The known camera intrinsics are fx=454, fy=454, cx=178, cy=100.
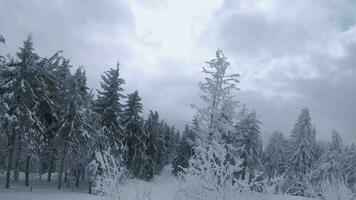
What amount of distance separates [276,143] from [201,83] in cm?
6184

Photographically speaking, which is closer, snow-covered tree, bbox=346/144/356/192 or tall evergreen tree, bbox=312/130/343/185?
tall evergreen tree, bbox=312/130/343/185

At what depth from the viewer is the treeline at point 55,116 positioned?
36.0 m

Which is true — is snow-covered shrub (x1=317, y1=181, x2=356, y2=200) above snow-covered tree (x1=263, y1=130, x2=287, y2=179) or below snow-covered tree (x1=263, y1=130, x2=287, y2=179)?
below

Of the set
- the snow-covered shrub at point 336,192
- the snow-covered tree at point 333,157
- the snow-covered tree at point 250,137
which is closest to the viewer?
the snow-covered shrub at point 336,192

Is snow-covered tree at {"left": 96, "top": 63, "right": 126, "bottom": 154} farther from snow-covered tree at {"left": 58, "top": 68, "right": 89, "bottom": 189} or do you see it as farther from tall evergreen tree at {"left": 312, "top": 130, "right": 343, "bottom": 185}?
tall evergreen tree at {"left": 312, "top": 130, "right": 343, "bottom": 185}

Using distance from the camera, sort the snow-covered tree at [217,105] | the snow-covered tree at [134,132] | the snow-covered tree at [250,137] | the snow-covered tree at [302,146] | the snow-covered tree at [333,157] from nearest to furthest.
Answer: the snow-covered tree at [217,105] → the snow-covered tree at [134,132] → the snow-covered tree at [250,137] → the snow-covered tree at [333,157] → the snow-covered tree at [302,146]

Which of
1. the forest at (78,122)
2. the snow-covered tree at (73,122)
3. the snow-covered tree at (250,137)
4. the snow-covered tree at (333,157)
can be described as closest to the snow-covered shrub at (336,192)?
the forest at (78,122)

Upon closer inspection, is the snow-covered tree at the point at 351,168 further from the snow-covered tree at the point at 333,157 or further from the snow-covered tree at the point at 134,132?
the snow-covered tree at the point at 134,132

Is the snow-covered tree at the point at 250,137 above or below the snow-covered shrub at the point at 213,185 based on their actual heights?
above

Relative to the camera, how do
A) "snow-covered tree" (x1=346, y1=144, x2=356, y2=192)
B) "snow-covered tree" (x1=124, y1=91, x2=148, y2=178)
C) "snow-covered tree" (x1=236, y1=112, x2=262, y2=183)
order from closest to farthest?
"snow-covered tree" (x1=124, y1=91, x2=148, y2=178) < "snow-covered tree" (x1=236, y1=112, x2=262, y2=183) < "snow-covered tree" (x1=346, y1=144, x2=356, y2=192)

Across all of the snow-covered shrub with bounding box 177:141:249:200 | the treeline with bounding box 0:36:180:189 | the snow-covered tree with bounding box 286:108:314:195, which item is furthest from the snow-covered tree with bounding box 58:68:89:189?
the snow-covered shrub with bounding box 177:141:249:200

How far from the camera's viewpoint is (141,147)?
53062mm

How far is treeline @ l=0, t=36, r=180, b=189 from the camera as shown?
118 ft

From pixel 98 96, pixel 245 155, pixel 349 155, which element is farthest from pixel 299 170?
pixel 98 96
